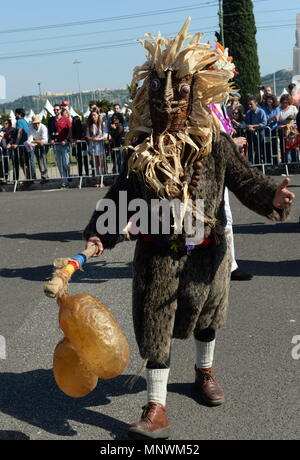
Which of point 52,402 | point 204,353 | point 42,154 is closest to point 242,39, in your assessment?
point 42,154

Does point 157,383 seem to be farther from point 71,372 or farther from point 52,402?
point 52,402

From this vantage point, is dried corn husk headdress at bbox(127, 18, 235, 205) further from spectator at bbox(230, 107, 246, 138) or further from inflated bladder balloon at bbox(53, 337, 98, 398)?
spectator at bbox(230, 107, 246, 138)

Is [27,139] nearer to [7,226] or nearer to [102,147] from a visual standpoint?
[102,147]

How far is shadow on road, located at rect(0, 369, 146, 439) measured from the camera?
Result: 395cm

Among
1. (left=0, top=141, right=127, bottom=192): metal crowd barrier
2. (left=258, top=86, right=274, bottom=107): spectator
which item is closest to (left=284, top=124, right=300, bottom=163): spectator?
(left=258, top=86, right=274, bottom=107): spectator

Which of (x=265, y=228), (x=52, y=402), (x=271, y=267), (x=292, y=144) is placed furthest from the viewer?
(x=292, y=144)

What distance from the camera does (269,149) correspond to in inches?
579

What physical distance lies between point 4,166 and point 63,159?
1.66 m

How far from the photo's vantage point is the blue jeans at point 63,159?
15328mm

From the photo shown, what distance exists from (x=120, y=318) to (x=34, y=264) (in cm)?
257

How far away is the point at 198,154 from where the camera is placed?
3680 millimetres

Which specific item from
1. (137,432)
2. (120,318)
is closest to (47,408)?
(137,432)

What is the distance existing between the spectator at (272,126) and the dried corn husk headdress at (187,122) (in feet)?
36.0

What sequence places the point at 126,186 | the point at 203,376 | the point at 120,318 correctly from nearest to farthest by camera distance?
1. the point at 126,186
2. the point at 203,376
3. the point at 120,318
